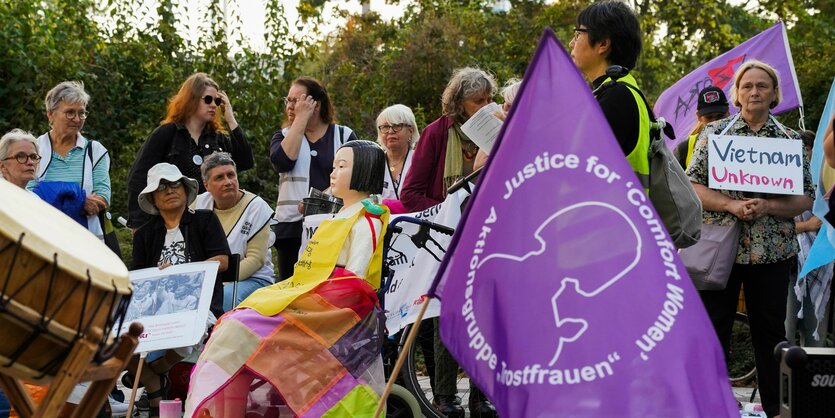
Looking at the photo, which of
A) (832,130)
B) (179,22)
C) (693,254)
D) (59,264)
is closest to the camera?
(59,264)

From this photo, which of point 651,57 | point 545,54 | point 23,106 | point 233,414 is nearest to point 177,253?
point 233,414

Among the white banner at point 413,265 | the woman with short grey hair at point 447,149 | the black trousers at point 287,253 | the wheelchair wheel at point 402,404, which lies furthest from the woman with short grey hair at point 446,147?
the wheelchair wheel at point 402,404

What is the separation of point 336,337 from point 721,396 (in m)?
2.53

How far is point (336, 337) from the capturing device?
5738mm

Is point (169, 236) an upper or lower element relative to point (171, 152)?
lower

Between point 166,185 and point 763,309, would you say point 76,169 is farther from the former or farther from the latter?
point 763,309

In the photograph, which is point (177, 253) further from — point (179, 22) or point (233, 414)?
point (179, 22)

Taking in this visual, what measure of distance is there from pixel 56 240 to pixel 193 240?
4.16m

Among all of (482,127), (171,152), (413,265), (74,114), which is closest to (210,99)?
(171,152)

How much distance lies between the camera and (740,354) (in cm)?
902

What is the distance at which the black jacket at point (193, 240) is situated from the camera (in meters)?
7.42

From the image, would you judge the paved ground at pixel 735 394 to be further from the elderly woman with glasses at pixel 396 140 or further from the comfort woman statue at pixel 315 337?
the comfort woman statue at pixel 315 337

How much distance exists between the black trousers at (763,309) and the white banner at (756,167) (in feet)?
1.32

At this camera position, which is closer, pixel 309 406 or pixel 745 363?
pixel 309 406
